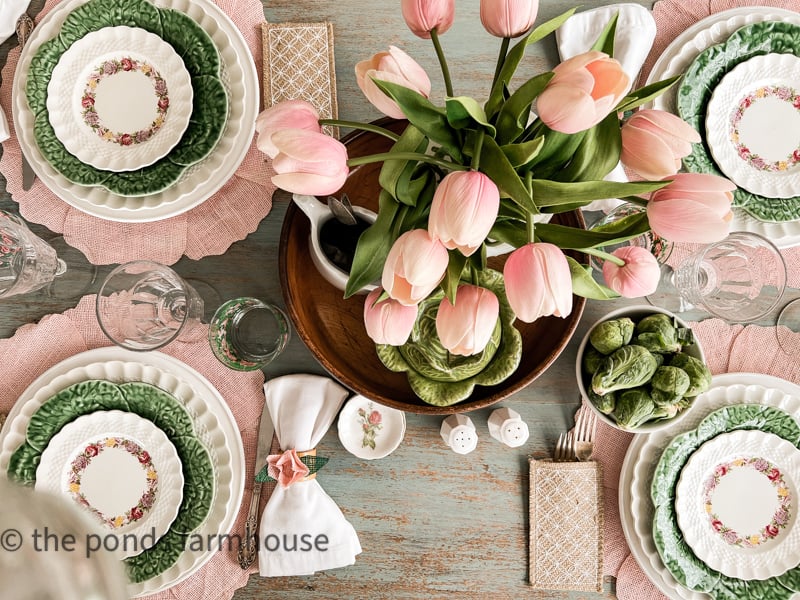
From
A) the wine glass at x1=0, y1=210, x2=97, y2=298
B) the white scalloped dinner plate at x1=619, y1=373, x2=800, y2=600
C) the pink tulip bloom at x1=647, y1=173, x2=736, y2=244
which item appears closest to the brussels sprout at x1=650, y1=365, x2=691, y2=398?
the white scalloped dinner plate at x1=619, y1=373, x2=800, y2=600

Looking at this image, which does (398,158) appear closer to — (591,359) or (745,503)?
(591,359)

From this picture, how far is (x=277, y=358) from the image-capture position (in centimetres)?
97

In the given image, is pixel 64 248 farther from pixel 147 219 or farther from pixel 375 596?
pixel 375 596

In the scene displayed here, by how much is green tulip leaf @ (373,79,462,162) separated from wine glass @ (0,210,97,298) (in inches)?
27.6

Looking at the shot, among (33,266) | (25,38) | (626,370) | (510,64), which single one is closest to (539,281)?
(510,64)

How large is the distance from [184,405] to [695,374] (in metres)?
0.75

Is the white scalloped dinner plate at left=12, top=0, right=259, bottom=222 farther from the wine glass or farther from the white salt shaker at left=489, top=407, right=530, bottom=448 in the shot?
the white salt shaker at left=489, top=407, right=530, bottom=448

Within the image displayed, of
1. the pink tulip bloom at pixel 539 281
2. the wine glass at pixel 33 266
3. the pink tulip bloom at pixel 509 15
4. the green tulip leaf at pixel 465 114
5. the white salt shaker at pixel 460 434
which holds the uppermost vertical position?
the pink tulip bloom at pixel 509 15

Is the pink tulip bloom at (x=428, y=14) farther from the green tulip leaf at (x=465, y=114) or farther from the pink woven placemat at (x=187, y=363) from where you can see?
the pink woven placemat at (x=187, y=363)

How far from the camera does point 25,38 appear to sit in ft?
3.04

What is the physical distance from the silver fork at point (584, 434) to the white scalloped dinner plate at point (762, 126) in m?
0.44

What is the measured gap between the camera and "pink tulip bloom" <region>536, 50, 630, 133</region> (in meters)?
0.42

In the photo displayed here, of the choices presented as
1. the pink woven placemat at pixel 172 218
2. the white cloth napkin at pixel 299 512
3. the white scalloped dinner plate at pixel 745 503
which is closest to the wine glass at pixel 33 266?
the pink woven placemat at pixel 172 218

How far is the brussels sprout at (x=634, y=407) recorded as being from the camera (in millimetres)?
824
